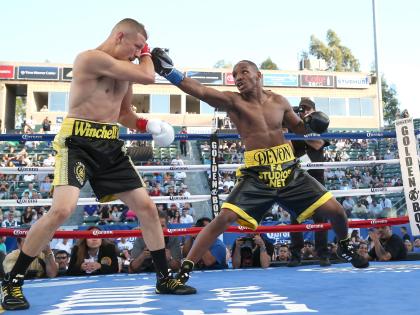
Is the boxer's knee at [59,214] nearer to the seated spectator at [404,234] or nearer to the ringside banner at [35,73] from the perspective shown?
the seated spectator at [404,234]

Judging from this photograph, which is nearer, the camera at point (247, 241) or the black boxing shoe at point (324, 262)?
the black boxing shoe at point (324, 262)

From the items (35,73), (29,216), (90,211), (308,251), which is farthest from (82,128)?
(35,73)

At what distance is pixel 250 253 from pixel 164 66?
7.51ft

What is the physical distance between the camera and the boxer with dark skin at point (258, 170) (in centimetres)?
273

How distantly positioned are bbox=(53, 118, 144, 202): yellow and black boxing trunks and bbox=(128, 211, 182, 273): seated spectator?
153 centimetres

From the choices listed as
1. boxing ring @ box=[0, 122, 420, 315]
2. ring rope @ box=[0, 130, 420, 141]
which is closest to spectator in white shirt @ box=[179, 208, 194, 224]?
ring rope @ box=[0, 130, 420, 141]

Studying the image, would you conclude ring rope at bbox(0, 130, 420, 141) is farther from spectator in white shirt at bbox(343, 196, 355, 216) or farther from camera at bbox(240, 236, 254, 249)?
spectator in white shirt at bbox(343, 196, 355, 216)

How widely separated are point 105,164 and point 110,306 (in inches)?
30.1

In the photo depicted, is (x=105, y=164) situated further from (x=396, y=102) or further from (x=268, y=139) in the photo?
(x=396, y=102)

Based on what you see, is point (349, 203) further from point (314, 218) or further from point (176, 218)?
point (314, 218)

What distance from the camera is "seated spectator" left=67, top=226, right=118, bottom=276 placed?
3.93m

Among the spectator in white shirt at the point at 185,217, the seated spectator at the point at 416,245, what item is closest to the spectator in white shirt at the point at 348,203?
the spectator in white shirt at the point at 185,217

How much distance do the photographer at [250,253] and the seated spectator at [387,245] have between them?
1.09 meters

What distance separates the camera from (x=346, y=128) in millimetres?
26500
